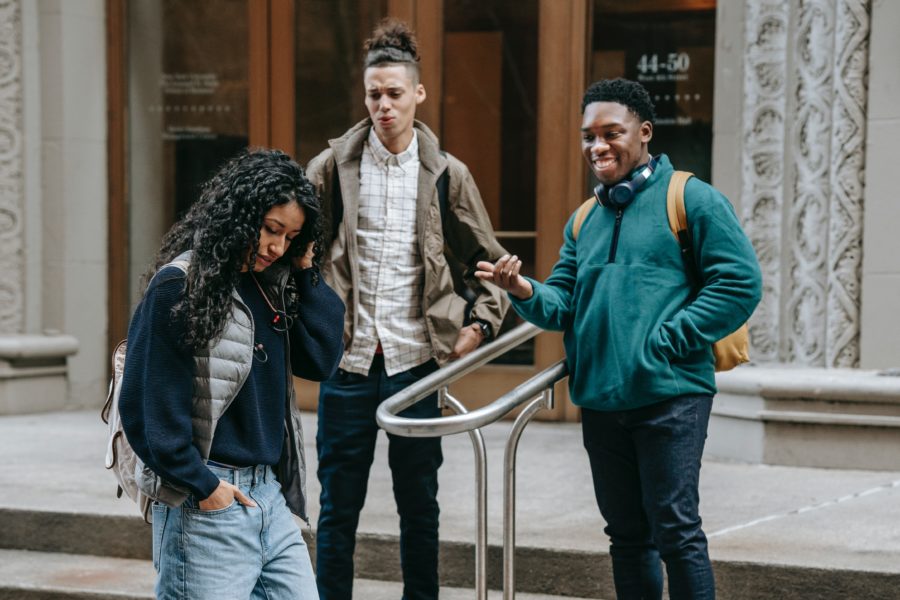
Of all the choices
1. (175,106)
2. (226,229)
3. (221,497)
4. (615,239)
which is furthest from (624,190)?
(175,106)

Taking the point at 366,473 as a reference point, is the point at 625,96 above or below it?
above

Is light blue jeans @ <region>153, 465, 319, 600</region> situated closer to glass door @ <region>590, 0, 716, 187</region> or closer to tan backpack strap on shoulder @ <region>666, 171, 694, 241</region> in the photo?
tan backpack strap on shoulder @ <region>666, 171, 694, 241</region>

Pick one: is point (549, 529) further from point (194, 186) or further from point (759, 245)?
point (194, 186)

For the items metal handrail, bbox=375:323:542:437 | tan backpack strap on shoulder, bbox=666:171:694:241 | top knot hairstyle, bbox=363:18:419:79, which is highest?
top knot hairstyle, bbox=363:18:419:79

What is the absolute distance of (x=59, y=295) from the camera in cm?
777

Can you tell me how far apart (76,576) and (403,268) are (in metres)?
1.92

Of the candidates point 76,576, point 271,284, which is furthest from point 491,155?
point 271,284

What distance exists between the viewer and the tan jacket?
3871 mm

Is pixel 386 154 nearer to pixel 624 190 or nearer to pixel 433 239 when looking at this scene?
pixel 433 239

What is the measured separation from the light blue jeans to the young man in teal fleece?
84 cm

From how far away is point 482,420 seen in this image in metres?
3.19

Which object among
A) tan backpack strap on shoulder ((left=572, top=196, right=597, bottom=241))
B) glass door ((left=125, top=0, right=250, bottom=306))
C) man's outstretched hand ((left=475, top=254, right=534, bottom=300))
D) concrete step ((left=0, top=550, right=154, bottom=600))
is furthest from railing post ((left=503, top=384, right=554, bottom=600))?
glass door ((left=125, top=0, right=250, bottom=306))

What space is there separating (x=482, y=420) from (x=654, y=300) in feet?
1.81

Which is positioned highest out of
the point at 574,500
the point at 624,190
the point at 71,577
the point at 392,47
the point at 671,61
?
the point at 671,61
